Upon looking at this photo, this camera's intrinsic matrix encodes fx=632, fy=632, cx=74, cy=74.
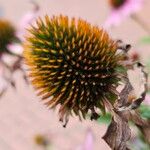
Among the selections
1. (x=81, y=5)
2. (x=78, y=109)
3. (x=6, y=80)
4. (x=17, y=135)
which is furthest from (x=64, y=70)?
(x=81, y=5)

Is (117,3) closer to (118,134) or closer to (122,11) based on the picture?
(122,11)

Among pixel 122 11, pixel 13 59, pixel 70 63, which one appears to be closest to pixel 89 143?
pixel 13 59

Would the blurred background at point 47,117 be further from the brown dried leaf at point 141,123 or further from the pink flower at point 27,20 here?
the brown dried leaf at point 141,123

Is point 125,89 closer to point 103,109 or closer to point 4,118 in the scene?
point 103,109

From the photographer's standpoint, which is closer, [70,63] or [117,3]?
[70,63]

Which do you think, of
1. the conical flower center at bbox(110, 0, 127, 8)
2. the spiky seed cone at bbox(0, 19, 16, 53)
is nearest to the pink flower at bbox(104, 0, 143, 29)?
the conical flower center at bbox(110, 0, 127, 8)

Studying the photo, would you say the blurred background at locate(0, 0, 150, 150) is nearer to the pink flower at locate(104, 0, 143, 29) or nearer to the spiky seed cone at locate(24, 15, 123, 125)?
the pink flower at locate(104, 0, 143, 29)
